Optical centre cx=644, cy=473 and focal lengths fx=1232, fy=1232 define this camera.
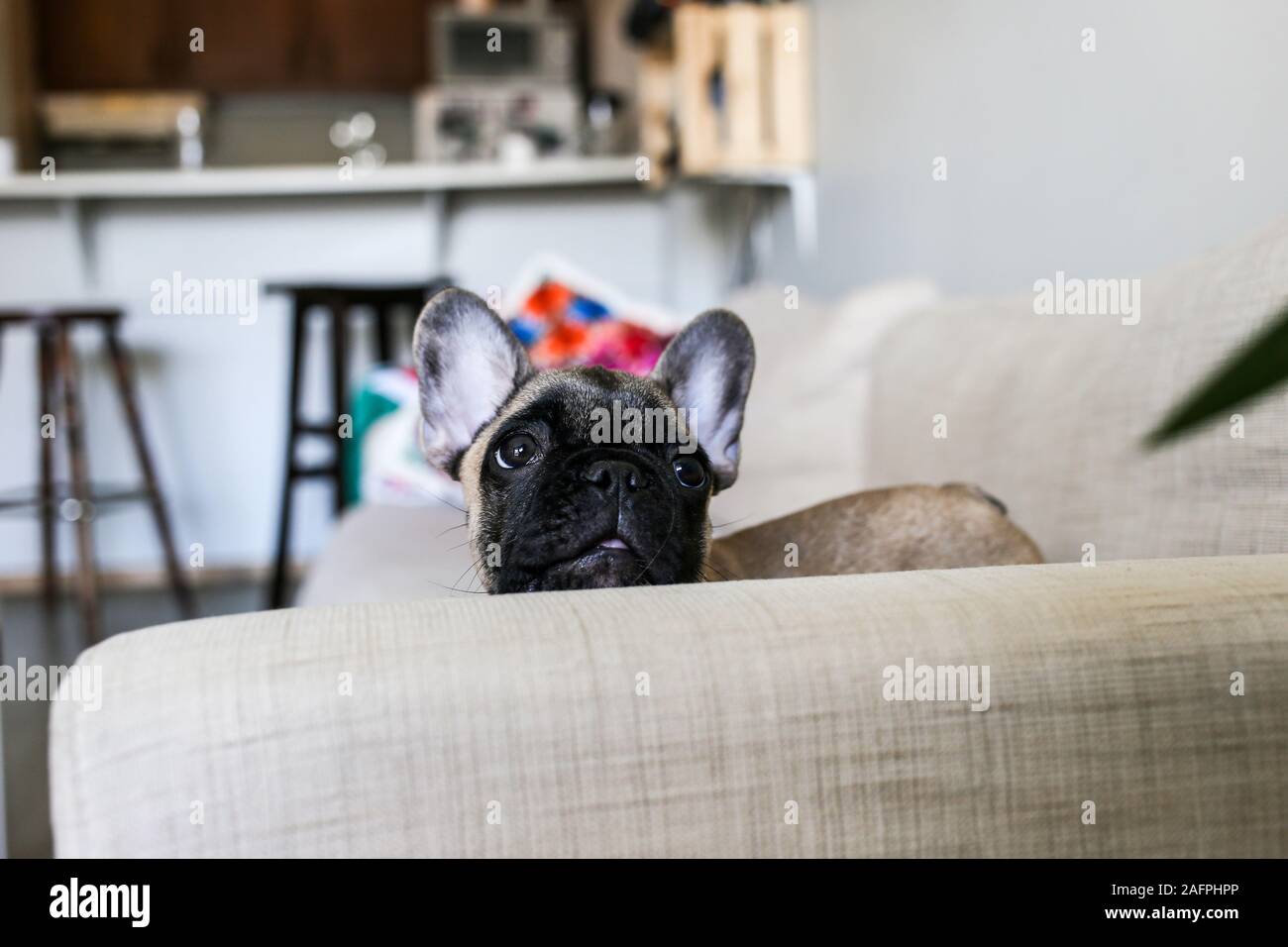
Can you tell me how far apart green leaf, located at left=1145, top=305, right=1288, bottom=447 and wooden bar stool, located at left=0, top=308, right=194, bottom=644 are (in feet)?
12.1

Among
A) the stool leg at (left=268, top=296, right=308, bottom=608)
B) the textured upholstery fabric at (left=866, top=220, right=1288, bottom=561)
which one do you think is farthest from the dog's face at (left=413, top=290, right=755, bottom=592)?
the stool leg at (left=268, top=296, right=308, bottom=608)

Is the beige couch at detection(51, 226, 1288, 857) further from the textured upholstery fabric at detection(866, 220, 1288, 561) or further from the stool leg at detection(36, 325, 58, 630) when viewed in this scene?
the stool leg at detection(36, 325, 58, 630)

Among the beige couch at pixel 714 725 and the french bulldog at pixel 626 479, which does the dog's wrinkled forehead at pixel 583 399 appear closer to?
the french bulldog at pixel 626 479

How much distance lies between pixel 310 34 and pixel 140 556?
10.2 ft

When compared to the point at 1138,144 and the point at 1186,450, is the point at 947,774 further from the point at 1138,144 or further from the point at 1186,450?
the point at 1138,144

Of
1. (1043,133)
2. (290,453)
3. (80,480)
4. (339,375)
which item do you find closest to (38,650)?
(80,480)

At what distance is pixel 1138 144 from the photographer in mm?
1657

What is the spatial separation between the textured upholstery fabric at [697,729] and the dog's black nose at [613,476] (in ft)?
0.58

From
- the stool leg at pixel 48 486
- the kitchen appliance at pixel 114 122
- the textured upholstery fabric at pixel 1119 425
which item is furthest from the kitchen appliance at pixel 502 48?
the textured upholstery fabric at pixel 1119 425

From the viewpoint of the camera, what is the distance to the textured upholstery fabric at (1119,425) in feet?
3.04

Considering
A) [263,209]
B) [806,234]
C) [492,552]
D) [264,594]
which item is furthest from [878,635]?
[263,209]

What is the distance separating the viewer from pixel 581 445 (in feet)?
2.93

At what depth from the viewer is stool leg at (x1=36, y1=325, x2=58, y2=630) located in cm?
379

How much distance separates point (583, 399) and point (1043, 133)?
4.39ft
